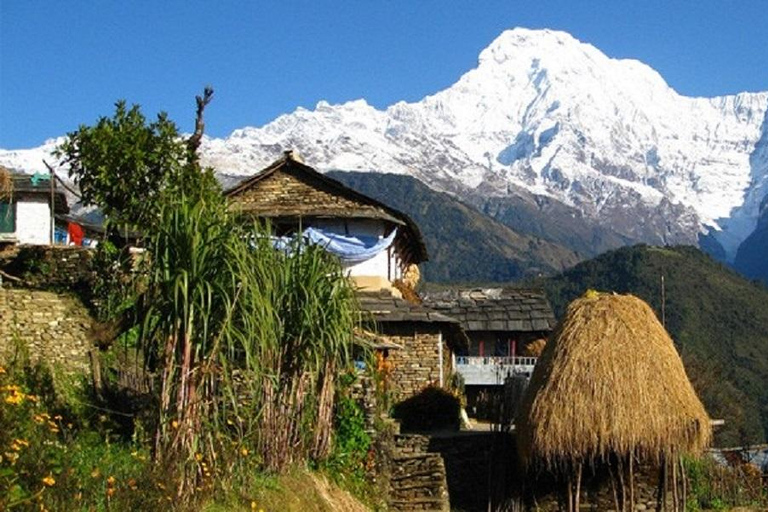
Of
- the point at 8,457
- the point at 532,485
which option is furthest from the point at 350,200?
the point at 8,457

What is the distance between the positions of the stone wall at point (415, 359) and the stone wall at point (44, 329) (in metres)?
10.3

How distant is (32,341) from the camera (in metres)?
17.4

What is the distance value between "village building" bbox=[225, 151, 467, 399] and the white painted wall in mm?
6650

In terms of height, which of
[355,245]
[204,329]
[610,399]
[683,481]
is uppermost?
[355,245]

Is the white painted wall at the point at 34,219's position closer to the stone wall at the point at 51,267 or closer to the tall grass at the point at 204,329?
the stone wall at the point at 51,267

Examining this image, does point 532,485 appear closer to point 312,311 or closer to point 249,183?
point 312,311

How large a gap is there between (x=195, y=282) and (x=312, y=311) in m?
3.26

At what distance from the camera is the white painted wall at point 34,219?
109ft

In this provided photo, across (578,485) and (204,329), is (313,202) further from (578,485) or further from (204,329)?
(204,329)

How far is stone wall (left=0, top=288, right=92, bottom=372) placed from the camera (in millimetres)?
17141

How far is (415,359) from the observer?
89.5 ft

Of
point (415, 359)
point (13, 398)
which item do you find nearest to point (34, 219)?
point (415, 359)

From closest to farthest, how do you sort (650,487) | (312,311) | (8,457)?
(8,457) → (312,311) → (650,487)

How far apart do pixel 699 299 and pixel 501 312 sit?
59.5 meters
